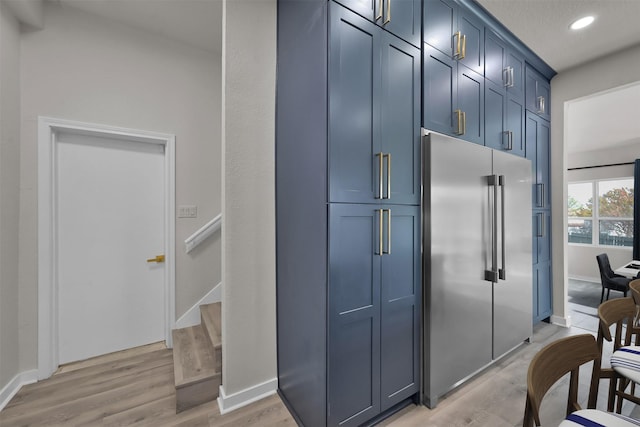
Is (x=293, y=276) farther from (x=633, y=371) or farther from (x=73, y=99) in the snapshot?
(x=73, y=99)

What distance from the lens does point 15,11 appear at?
181 cm

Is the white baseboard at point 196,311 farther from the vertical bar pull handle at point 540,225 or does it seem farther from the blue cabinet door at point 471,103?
the vertical bar pull handle at point 540,225

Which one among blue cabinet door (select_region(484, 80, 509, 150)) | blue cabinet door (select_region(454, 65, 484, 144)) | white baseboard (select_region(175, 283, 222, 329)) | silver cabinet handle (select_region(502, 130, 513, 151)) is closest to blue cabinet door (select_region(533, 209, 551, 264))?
silver cabinet handle (select_region(502, 130, 513, 151))

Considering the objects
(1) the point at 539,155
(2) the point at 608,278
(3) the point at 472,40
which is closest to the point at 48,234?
(3) the point at 472,40

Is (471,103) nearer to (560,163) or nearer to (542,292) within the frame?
(560,163)

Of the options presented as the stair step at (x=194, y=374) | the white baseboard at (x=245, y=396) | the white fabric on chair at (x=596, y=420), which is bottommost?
the white baseboard at (x=245, y=396)

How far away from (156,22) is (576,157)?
7.79 meters

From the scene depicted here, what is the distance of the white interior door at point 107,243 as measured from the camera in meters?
2.17

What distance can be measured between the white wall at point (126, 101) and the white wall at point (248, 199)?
43.2 inches

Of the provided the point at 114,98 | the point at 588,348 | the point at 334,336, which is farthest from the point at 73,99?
the point at 588,348

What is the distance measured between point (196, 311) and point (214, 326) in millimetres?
552

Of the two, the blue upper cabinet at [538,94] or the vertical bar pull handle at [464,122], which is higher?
the blue upper cabinet at [538,94]

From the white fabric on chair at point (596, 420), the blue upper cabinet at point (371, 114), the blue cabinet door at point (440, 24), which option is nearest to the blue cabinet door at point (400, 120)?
the blue upper cabinet at point (371, 114)

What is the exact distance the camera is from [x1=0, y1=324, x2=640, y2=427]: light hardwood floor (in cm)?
160
